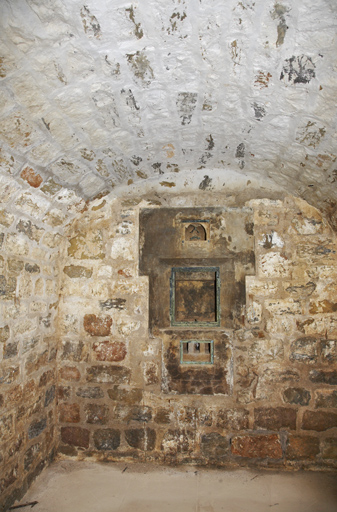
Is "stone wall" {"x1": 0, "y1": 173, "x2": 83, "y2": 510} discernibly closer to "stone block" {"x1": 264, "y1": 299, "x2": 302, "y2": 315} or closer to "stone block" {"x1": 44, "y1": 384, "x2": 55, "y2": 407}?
"stone block" {"x1": 44, "y1": 384, "x2": 55, "y2": 407}

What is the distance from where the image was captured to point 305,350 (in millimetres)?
2533

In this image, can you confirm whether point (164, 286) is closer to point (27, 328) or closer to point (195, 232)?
point (195, 232)

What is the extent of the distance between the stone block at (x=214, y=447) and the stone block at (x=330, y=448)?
70 cm

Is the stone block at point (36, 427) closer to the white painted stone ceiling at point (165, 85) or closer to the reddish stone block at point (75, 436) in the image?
the reddish stone block at point (75, 436)

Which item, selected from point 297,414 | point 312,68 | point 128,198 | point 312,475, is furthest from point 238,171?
point 312,475

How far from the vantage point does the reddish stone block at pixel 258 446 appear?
2486 millimetres

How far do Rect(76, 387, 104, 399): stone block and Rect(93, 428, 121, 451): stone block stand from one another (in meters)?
0.26

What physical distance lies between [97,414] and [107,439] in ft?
0.65

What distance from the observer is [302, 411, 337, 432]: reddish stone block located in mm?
2457

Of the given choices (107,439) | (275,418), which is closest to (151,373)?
(107,439)

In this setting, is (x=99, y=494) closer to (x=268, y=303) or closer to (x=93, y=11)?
(x=268, y=303)

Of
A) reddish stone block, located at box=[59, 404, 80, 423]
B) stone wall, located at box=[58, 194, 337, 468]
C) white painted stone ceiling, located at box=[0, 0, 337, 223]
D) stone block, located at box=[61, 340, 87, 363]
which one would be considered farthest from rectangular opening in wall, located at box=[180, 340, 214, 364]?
white painted stone ceiling, located at box=[0, 0, 337, 223]

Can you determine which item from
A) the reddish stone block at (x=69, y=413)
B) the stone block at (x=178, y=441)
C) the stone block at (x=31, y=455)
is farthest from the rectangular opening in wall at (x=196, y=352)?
the stone block at (x=31, y=455)

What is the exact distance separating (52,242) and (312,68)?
1.98 metres
